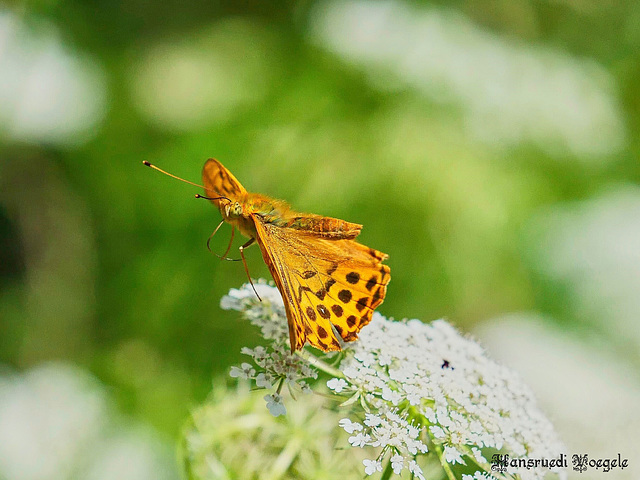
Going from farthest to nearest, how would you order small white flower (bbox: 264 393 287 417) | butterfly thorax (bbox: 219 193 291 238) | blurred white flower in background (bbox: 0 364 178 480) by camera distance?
1. blurred white flower in background (bbox: 0 364 178 480)
2. butterfly thorax (bbox: 219 193 291 238)
3. small white flower (bbox: 264 393 287 417)

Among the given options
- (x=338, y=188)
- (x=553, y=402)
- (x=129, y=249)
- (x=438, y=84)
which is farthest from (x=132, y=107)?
(x=553, y=402)

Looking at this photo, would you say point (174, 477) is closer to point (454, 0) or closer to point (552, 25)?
point (454, 0)

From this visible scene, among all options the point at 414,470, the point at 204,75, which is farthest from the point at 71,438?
the point at 204,75

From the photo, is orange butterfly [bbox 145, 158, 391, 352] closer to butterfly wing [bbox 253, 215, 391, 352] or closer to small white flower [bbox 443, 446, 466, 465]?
butterfly wing [bbox 253, 215, 391, 352]

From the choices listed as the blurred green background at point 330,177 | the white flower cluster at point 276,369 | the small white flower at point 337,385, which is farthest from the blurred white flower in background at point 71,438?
the small white flower at point 337,385

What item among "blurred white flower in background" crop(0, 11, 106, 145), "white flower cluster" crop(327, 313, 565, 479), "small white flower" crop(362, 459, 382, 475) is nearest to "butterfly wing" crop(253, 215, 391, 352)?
"white flower cluster" crop(327, 313, 565, 479)

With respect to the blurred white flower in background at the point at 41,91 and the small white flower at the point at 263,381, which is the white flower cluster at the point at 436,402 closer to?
the small white flower at the point at 263,381
